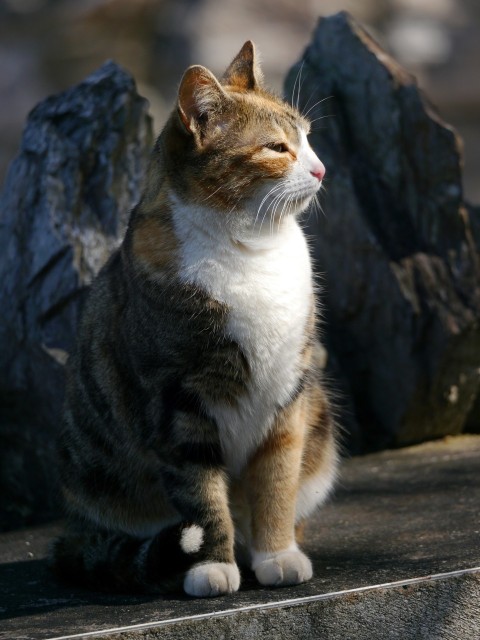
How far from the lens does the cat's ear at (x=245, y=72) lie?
341 cm

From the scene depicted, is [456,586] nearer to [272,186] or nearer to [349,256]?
[272,186]

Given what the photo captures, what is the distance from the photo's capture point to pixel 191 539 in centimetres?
292

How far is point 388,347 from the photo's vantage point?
15.7 ft

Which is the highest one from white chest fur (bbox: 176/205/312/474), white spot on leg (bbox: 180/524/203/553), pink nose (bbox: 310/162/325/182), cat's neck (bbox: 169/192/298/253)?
pink nose (bbox: 310/162/325/182)

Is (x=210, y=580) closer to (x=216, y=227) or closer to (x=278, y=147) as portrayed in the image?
(x=216, y=227)

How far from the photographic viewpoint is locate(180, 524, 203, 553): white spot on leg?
2.92 metres

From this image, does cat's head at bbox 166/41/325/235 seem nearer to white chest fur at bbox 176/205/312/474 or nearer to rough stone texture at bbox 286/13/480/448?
white chest fur at bbox 176/205/312/474

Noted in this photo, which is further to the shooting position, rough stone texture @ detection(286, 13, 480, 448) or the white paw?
rough stone texture @ detection(286, 13, 480, 448)

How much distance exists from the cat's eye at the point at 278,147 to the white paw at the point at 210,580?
122cm

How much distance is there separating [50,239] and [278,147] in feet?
5.38

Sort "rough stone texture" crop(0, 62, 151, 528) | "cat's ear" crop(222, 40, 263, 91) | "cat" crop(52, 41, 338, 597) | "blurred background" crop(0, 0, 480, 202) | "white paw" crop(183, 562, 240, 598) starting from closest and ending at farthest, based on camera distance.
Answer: "white paw" crop(183, 562, 240, 598) → "cat" crop(52, 41, 338, 597) → "cat's ear" crop(222, 40, 263, 91) → "rough stone texture" crop(0, 62, 151, 528) → "blurred background" crop(0, 0, 480, 202)

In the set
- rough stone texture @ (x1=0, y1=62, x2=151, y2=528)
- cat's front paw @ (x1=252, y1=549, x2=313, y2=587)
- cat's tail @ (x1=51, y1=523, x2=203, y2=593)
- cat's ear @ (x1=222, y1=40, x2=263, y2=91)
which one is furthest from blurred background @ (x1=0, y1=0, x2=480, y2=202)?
cat's front paw @ (x1=252, y1=549, x2=313, y2=587)

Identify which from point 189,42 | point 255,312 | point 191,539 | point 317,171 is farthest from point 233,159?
point 189,42

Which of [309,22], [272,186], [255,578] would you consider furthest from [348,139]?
[309,22]
